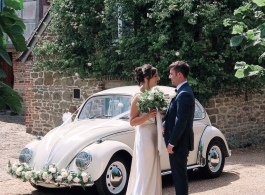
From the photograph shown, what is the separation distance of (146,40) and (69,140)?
6.78 m

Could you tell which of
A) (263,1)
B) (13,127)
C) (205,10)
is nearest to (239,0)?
(205,10)

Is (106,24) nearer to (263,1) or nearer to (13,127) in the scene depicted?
(13,127)

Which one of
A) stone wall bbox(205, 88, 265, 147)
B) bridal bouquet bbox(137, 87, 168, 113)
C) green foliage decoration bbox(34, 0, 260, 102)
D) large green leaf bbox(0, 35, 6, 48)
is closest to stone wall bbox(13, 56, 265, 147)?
stone wall bbox(205, 88, 265, 147)

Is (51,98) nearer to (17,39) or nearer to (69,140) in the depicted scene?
(69,140)

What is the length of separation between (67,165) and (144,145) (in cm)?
152

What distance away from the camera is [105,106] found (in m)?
9.06

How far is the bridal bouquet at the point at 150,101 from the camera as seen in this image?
6684mm

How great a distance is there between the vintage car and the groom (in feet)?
4.91

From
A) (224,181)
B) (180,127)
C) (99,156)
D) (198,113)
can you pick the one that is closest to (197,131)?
(198,113)

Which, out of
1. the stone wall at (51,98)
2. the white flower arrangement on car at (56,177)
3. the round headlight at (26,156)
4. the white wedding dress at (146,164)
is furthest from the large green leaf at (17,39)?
the stone wall at (51,98)

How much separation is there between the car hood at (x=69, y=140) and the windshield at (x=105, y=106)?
0.94 ft

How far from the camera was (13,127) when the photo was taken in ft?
60.3

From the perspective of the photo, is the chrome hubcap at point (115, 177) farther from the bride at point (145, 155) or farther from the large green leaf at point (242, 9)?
the large green leaf at point (242, 9)

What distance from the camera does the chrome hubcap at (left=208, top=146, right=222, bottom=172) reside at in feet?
30.9
